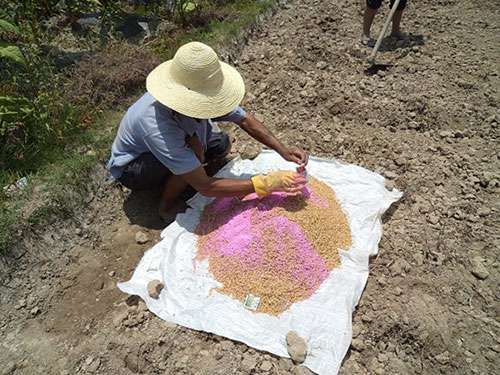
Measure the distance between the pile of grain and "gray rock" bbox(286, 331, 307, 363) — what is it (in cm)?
19

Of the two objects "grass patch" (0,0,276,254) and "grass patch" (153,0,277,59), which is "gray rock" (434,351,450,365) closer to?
"grass patch" (0,0,276,254)

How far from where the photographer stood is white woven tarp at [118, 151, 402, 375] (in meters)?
1.80

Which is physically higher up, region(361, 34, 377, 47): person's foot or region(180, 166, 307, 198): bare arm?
region(180, 166, 307, 198): bare arm

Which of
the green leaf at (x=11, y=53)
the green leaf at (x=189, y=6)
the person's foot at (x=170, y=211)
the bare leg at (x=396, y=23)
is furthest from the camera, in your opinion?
the green leaf at (x=189, y=6)

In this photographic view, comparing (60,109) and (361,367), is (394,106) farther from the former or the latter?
(60,109)

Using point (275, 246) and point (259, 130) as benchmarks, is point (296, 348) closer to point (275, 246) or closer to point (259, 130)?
point (275, 246)

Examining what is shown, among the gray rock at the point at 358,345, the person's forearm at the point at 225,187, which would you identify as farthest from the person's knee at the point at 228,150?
the gray rock at the point at 358,345

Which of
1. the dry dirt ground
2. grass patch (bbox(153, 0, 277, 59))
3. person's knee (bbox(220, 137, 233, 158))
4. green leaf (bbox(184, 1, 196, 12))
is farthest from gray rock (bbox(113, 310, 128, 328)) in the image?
green leaf (bbox(184, 1, 196, 12))

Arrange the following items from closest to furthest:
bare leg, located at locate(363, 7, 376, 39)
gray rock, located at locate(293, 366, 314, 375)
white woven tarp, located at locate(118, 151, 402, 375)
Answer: gray rock, located at locate(293, 366, 314, 375), white woven tarp, located at locate(118, 151, 402, 375), bare leg, located at locate(363, 7, 376, 39)

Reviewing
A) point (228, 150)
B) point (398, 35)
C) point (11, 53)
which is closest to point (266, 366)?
point (228, 150)

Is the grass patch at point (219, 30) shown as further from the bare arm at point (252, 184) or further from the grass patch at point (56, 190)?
the bare arm at point (252, 184)

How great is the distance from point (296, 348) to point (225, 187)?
0.98 m

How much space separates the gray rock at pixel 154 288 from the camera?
2.00 m

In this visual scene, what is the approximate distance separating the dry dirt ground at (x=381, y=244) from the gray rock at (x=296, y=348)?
0.06 meters
